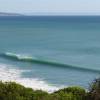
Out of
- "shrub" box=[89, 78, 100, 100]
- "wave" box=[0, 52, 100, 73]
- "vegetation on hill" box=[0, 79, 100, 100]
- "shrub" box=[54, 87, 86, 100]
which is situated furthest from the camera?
"wave" box=[0, 52, 100, 73]

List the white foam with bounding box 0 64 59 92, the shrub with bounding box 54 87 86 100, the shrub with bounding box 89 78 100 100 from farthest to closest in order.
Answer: the white foam with bounding box 0 64 59 92
the shrub with bounding box 54 87 86 100
the shrub with bounding box 89 78 100 100

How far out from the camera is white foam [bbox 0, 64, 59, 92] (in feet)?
107

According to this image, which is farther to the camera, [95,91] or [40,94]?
[40,94]

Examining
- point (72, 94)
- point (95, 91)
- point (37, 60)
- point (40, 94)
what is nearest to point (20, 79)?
point (37, 60)

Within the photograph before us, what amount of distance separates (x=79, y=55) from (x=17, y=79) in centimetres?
2093

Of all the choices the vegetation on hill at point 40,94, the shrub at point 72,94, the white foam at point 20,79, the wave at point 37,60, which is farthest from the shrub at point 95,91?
the wave at point 37,60

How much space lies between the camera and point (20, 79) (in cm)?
3644

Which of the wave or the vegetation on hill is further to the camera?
the wave

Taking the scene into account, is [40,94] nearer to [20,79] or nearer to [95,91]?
[95,91]

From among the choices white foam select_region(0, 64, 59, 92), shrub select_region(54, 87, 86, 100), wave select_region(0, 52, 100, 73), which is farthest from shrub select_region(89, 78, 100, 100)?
wave select_region(0, 52, 100, 73)

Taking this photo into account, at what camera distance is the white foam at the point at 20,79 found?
32.7m

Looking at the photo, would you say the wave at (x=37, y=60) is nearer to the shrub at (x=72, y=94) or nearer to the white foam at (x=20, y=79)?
the white foam at (x=20, y=79)

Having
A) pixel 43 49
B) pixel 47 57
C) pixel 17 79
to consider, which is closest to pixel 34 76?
pixel 17 79

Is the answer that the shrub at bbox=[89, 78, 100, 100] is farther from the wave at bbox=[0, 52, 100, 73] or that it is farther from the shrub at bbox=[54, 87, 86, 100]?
the wave at bbox=[0, 52, 100, 73]
